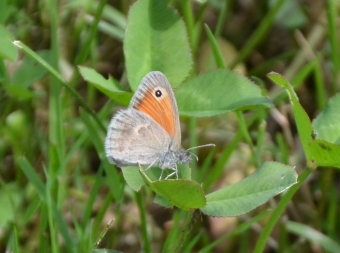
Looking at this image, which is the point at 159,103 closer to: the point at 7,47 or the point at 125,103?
the point at 125,103

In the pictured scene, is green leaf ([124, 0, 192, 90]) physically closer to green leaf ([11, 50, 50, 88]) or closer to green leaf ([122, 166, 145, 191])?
green leaf ([122, 166, 145, 191])

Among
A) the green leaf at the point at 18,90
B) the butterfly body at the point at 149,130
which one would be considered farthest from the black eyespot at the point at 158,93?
the green leaf at the point at 18,90

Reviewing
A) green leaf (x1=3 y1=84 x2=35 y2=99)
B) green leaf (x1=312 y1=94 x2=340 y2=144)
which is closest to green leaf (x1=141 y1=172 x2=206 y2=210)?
green leaf (x1=312 y1=94 x2=340 y2=144)

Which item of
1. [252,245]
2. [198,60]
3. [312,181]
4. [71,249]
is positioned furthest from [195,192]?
[198,60]

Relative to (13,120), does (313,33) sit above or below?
above

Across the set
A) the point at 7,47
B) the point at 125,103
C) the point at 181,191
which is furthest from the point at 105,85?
the point at 181,191

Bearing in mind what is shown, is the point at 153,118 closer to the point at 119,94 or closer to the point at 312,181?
the point at 119,94

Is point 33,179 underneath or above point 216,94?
underneath
